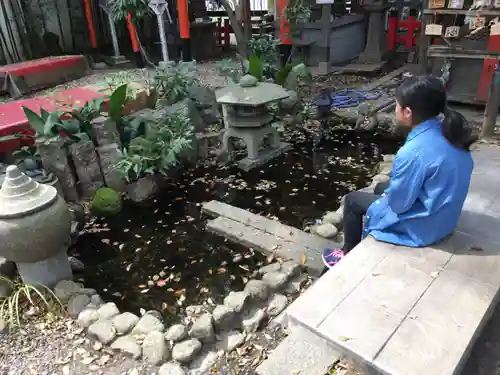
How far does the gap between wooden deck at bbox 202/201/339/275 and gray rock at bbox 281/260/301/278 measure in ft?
0.28

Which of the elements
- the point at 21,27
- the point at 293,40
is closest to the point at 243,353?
the point at 293,40

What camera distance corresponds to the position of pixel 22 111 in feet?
22.0

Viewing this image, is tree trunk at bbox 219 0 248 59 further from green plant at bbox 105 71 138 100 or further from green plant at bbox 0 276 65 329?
green plant at bbox 0 276 65 329

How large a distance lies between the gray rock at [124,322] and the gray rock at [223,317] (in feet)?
2.09

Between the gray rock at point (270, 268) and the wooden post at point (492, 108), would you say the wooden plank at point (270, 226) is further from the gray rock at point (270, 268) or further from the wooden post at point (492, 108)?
the wooden post at point (492, 108)

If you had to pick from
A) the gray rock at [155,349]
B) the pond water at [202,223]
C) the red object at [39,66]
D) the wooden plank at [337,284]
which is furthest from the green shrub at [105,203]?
the red object at [39,66]

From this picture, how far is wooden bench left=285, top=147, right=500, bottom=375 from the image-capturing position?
2033 mm

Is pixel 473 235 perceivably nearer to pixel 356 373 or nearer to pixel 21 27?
pixel 356 373

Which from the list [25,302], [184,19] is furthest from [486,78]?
Answer: [25,302]

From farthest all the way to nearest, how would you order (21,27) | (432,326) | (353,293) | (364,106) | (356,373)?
(21,27)
(364,106)
(356,373)
(353,293)
(432,326)

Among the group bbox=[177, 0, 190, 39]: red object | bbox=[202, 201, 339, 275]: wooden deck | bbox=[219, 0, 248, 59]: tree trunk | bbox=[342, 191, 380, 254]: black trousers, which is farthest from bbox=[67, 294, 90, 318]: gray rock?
bbox=[177, 0, 190, 39]: red object

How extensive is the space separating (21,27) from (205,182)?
8.17 meters

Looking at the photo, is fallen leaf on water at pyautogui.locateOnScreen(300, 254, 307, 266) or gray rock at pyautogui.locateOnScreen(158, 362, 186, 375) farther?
fallen leaf on water at pyautogui.locateOnScreen(300, 254, 307, 266)

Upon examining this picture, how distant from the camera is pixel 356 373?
2738mm
